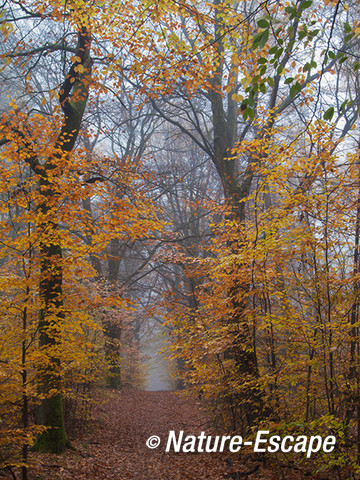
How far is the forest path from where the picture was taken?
5.57 metres

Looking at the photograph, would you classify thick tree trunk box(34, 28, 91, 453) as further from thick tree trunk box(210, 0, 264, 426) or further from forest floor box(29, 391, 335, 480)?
thick tree trunk box(210, 0, 264, 426)

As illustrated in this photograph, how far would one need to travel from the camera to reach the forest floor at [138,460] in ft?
17.0

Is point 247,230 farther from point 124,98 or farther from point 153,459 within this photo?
point 124,98

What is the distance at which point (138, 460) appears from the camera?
6.87m

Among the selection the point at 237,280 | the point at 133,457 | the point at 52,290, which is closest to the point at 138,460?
the point at 133,457

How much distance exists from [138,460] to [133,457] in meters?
0.24

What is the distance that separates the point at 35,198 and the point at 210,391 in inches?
168

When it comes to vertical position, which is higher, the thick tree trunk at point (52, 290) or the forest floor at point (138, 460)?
the thick tree trunk at point (52, 290)

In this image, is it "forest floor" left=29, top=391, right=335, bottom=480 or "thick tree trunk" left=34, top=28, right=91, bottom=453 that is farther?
"forest floor" left=29, top=391, right=335, bottom=480

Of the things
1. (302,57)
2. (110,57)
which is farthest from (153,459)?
(302,57)

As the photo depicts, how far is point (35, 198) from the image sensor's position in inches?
190

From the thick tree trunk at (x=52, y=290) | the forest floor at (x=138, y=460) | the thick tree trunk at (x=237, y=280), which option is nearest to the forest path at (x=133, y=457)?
the forest floor at (x=138, y=460)

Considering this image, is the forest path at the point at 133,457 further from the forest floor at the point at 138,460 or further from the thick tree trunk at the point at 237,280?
the thick tree trunk at the point at 237,280

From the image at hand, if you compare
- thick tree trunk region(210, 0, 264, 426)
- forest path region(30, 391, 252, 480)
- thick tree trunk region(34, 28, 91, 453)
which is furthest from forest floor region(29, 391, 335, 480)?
thick tree trunk region(210, 0, 264, 426)
